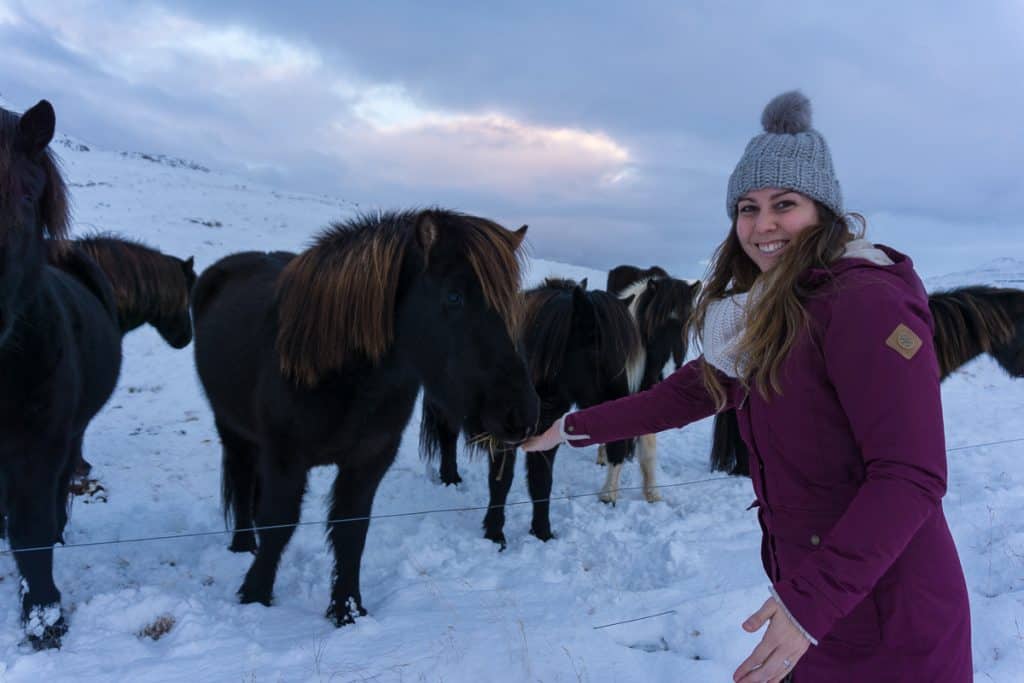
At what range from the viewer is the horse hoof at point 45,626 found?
262 centimetres

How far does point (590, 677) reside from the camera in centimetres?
263

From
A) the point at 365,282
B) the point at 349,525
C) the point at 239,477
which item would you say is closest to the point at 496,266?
the point at 365,282

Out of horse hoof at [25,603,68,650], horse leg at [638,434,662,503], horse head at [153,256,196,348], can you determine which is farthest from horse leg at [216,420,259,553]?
horse leg at [638,434,662,503]

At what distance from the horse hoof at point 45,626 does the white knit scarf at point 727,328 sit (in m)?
3.12

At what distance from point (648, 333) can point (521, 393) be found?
4.19m

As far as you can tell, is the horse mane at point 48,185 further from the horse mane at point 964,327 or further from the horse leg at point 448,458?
the horse mane at point 964,327

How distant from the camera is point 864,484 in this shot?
4.24ft

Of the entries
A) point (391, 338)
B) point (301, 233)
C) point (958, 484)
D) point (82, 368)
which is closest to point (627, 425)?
point (391, 338)

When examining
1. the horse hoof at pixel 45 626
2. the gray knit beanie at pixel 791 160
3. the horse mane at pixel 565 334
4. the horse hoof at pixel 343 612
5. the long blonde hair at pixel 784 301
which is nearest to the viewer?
the long blonde hair at pixel 784 301

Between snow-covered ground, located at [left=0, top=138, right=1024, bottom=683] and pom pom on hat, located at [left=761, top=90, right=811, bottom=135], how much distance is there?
2362 millimetres

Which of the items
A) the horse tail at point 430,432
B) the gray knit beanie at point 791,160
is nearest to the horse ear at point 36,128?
the gray knit beanie at point 791,160

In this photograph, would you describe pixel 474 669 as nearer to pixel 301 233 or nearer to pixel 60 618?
pixel 60 618

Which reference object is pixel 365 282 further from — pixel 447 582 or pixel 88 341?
pixel 447 582

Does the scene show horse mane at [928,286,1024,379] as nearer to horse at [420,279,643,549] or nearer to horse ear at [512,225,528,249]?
horse at [420,279,643,549]
